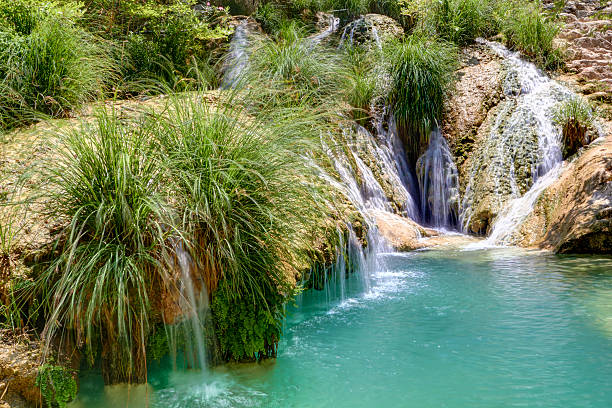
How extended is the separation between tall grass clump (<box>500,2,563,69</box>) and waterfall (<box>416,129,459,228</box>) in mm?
3289

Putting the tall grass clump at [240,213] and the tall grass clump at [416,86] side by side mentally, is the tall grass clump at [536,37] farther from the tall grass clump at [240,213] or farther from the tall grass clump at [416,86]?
the tall grass clump at [240,213]

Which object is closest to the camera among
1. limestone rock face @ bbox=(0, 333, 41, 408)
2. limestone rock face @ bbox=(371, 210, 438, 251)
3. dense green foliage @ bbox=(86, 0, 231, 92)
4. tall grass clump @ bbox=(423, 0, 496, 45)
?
limestone rock face @ bbox=(0, 333, 41, 408)

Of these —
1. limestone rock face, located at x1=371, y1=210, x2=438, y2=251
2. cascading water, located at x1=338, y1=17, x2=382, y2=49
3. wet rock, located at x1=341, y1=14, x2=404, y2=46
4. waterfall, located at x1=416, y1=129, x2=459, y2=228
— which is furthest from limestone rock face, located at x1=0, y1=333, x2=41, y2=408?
wet rock, located at x1=341, y1=14, x2=404, y2=46

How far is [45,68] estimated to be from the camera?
4.97 meters

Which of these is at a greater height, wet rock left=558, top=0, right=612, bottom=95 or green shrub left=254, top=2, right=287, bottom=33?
green shrub left=254, top=2, right=287, bottom=33

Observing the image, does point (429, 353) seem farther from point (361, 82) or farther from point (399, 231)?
point (361, 82)

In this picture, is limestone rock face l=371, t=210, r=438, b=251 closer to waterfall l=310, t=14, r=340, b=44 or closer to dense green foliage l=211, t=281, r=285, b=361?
dense green foliage l=211, t=281, r=285, b=361

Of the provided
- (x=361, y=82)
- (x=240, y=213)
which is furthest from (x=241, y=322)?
(x=361, y=82)

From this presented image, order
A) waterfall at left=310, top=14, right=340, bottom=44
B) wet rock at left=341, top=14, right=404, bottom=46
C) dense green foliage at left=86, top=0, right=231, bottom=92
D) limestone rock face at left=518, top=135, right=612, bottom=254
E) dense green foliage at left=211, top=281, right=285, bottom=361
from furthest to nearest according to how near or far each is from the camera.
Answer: waterfall at left=310, top=14, right=340, bottom=44 → wet rock at left=341, top=14, right=404, bottom=46 → dense green foliage at left=86, top=0, right=231, bottom=92 → limestone rock face at left=518, top=135, right=612, bottom=254 → dense green foliage at left=211, top=281, right=285, bottom=361

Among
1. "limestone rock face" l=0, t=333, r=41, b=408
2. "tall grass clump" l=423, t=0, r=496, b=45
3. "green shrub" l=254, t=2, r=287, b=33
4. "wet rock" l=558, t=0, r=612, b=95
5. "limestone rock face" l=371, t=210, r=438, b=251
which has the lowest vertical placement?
"limestone rock face" l=0, t=333, r=41, b=408

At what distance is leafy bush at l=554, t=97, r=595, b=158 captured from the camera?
8625 millimetres

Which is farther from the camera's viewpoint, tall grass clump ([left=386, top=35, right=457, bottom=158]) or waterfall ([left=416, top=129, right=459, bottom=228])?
tall grass clump ([left=386, top=35, right=457, bottom=158])

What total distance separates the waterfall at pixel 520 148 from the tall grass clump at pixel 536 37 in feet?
1.37

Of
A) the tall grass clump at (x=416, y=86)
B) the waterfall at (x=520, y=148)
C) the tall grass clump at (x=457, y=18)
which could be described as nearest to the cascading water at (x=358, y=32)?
the tall grass clump at (x=457, y=18)
